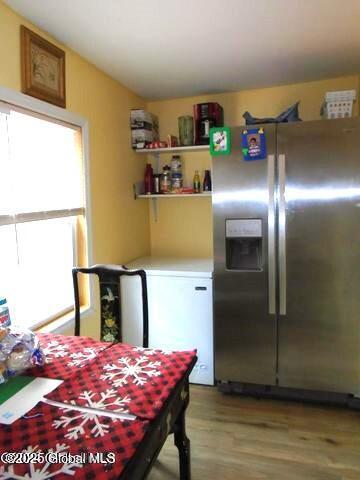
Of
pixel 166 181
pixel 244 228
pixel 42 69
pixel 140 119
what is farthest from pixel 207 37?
pixel 166 181

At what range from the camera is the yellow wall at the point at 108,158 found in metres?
2.23

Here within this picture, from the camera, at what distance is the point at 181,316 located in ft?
8.67

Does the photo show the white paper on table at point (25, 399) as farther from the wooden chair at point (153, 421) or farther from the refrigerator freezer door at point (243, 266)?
the refrigerator freezer door at point (243, 266)

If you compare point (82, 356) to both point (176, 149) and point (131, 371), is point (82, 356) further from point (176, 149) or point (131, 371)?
point (176, 149)

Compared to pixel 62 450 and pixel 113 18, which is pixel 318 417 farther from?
pixel 113 18

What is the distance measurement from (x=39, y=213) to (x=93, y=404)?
1201mm

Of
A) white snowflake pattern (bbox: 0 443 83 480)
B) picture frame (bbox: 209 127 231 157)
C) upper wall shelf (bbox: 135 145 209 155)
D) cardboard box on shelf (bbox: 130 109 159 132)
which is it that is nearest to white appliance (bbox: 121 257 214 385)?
picture frame (bbox: 209 127 231 157)

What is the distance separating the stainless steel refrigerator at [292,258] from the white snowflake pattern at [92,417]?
1.45 meters

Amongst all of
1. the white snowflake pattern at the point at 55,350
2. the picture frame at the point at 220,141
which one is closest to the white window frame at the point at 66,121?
the white snowflake pattern at the point at 55,350

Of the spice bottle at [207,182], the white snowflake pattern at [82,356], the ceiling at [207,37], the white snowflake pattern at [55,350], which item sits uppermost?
the ceiling at [207,37]

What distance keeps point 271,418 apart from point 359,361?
66 centimetres

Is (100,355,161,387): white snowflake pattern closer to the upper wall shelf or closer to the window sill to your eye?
the window sill

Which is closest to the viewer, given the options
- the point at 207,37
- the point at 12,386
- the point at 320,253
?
the point at 12,386

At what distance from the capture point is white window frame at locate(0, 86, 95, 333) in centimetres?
172
